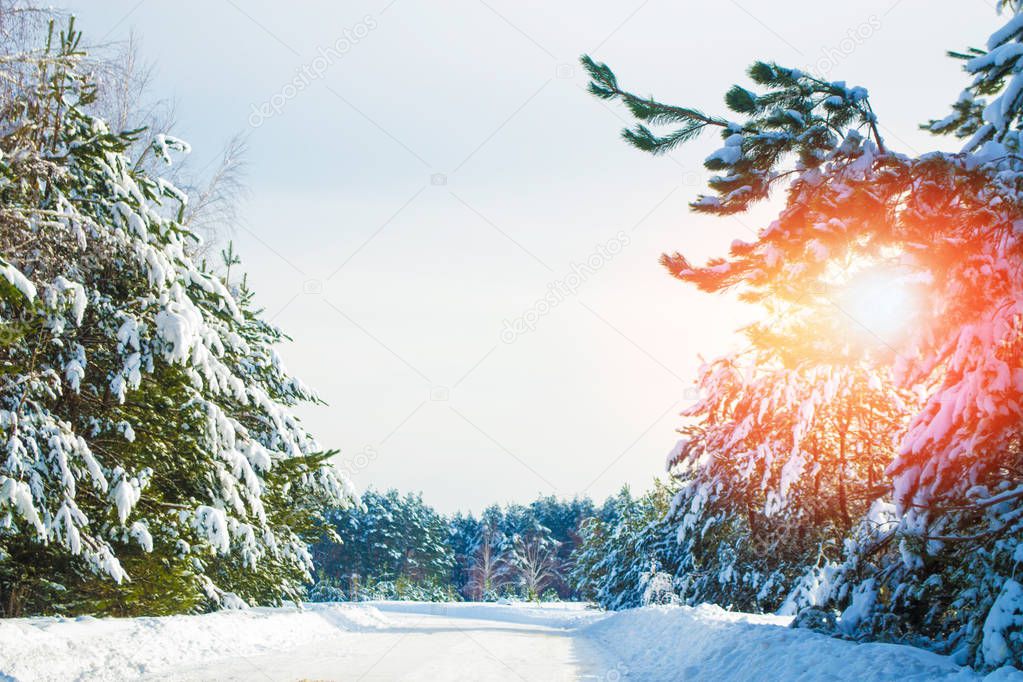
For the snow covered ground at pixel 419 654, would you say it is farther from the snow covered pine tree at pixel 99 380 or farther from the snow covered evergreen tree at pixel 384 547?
the snow covered evergreen tree at pixel 384 547

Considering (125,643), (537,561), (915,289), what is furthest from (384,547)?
(915,289)

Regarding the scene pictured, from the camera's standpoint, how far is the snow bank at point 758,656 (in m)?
5.90

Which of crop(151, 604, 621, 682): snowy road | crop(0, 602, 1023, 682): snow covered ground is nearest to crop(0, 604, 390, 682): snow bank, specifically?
crop(0, 602, 1023, 682): snow covered ground

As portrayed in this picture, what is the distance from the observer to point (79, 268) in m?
10.2

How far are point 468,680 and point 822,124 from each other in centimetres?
714

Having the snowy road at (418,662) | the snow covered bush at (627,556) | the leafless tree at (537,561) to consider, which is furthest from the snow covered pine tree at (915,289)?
the leafless tree at (537,561)

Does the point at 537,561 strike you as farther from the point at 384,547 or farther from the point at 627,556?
the point at 627,556

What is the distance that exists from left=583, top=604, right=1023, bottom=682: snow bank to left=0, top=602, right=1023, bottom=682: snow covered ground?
2 centimetres

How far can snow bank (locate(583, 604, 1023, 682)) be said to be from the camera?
5902 millimetres

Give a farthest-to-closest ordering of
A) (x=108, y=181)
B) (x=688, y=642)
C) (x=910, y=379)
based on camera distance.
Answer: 1. (x=688, y=642)
2. (x=108, y=181)
3. (x=910, y=379)

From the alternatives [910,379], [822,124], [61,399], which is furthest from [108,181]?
[910,379]

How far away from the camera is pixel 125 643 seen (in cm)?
902

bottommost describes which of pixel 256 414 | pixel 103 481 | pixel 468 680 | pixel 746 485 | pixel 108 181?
pixel 468 680

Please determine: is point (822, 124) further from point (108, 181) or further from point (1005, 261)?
point (108, 181)
